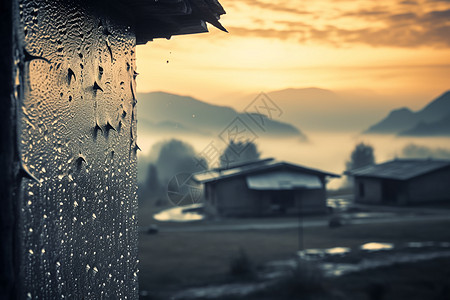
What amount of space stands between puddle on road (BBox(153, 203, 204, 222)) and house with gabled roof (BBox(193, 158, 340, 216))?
1.18 metres

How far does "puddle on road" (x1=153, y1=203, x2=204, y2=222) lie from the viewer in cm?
2588

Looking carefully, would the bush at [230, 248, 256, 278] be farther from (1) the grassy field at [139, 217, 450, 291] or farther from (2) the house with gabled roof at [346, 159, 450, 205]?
(2) the house with gabled roof at [346, 159, 450, 205]

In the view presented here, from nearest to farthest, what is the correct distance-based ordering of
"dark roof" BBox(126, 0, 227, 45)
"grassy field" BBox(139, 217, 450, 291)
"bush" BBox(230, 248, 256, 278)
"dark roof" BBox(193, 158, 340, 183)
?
"dark roof" BBox(126, 0, 227, 45)
"grassy field" BBox(139, 217, 450, 291)
"bush" BBox(230, 248, 256, 278)
"dark roof" BBox(193, 158, 340, 183)

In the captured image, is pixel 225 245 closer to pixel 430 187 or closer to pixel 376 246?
pixel 376 246

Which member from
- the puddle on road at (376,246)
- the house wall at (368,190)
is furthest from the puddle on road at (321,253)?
the house wall at (368,190)

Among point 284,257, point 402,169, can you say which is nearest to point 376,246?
point 284,257

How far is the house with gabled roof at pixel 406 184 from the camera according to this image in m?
30.0

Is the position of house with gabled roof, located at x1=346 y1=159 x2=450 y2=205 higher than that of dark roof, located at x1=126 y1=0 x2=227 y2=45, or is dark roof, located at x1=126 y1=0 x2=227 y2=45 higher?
dark roof, located at x1=126 y1=0 x2=227 y2=45

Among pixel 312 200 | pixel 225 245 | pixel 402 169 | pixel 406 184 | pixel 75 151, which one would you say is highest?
pixel 402 169

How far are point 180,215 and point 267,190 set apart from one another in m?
5.69

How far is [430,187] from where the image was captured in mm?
30422

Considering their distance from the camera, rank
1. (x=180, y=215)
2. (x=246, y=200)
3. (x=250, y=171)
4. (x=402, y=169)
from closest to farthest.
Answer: (x=250, y=171), (x=246, y=200), (x=180, y=215), (x=402, y=169)

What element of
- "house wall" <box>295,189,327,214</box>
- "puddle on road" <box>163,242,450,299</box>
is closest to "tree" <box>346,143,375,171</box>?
"house wall" <box>295,189,327,214</box>

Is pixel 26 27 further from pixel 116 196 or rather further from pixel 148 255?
pixel 148 255
